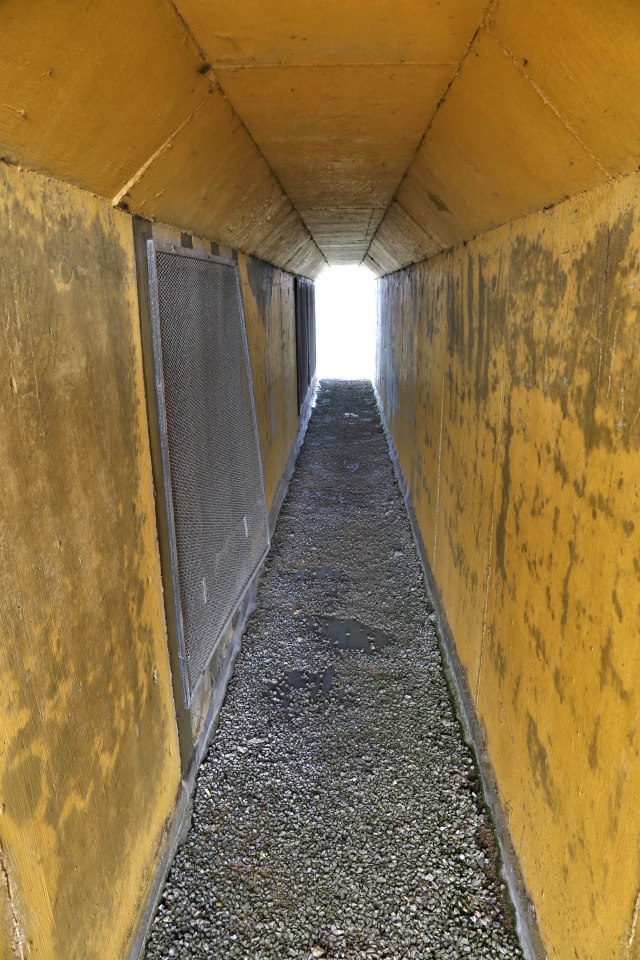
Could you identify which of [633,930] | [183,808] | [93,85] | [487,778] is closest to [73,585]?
[93,85]

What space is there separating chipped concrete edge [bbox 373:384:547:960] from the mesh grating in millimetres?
1422

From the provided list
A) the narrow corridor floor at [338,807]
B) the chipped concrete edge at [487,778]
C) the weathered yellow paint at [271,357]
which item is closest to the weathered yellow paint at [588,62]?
the chipped concrete edge at [487,778]

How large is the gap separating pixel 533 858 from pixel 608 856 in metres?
0.79

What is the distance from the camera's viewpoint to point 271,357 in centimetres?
627

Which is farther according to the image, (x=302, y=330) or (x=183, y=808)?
(x=302, y=330)

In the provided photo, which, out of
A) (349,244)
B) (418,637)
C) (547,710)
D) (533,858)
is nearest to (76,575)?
(547,710)

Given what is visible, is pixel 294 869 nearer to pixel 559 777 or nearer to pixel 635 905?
pixel 559 777

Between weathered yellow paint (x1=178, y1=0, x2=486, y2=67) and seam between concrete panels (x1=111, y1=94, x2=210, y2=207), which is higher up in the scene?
weathered yellow paint (x1=178, y1=0, x2=486, y2=67)

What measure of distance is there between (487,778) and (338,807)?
2.44 ft

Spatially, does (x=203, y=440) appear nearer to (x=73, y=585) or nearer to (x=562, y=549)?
(x=73, y=585)

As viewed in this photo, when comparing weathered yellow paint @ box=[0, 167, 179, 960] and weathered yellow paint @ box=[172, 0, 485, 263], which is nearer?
weathered yellow paint @ box=[0, 167, 179, 960]

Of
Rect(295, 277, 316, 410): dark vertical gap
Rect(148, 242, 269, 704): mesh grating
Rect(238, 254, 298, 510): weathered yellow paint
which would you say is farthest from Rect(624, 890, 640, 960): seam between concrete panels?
Rect(295, 277, 316, 410): dark vertical gap

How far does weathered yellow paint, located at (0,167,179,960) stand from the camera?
1506 millimetres

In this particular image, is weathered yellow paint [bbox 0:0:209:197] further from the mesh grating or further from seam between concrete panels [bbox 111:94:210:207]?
the mesh grating
